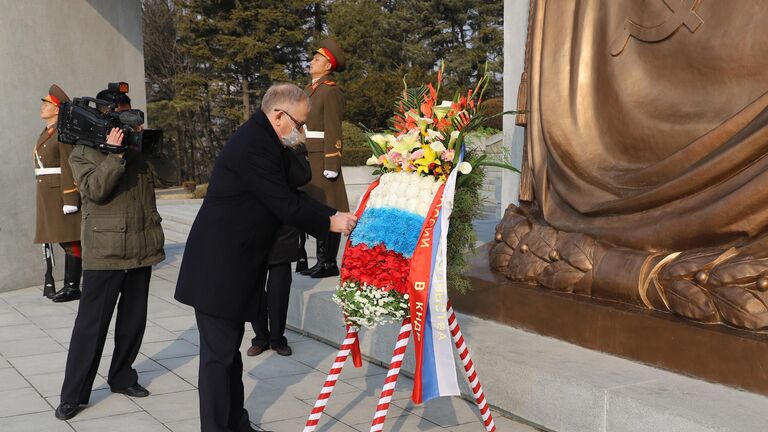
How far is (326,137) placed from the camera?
688 centimetres

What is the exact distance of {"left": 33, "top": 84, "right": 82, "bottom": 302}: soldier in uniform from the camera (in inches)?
298

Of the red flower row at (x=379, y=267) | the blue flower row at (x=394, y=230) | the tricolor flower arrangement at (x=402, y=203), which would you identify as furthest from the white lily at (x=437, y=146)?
the red flower row at (x=379, y=267)

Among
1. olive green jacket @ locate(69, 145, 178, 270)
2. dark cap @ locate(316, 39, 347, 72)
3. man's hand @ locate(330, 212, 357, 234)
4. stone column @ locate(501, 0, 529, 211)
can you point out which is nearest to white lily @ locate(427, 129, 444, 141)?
man's hand @ locate(330, 212, 357, 234)

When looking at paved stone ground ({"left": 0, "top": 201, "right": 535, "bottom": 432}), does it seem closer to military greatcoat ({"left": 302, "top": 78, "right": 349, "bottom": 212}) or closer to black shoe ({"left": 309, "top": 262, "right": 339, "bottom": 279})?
black shoe ({"left": 309, "top": 262, "right": 339, "bottom": 279})

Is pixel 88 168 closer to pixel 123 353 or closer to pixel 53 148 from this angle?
pixel 123 353

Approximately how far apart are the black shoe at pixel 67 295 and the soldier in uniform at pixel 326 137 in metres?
2.25

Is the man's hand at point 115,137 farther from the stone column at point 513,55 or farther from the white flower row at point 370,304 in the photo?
the stone column at point 513,55

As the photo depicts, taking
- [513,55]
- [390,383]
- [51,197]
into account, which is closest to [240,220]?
[390,383]

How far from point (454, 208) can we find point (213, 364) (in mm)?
1266

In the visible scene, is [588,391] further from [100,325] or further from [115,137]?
[115,137]

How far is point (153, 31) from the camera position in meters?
32.2

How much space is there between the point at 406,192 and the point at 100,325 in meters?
1.97

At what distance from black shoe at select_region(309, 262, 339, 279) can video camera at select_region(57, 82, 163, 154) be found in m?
2.47

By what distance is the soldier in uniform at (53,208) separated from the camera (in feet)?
24.8
